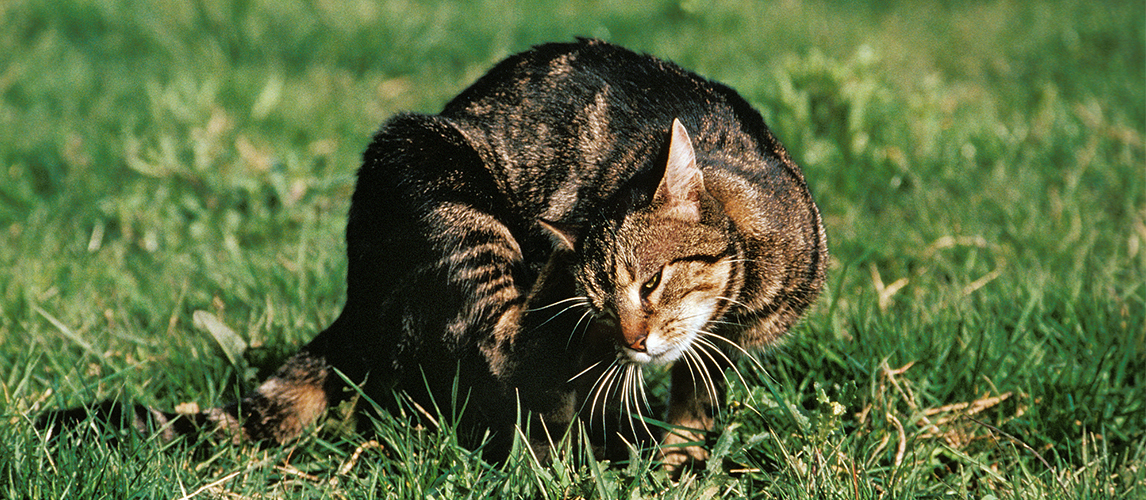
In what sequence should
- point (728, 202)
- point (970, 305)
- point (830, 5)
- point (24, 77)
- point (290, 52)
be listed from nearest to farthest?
point (728, 202)
point (970, 305)
point (24, 77)
point (290, 52)
point (830, 5)

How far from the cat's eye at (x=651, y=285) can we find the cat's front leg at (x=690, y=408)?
0.31 meters

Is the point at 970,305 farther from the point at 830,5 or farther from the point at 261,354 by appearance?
the point at 830,5

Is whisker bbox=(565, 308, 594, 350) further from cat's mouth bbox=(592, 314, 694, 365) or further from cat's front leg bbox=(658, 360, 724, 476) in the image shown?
cat's front leg bbox=(658, 360, 724, 476)

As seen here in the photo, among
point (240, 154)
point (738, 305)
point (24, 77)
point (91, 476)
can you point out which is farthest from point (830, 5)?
point (91, 476)

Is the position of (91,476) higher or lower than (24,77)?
lower

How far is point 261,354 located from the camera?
2.62 metres

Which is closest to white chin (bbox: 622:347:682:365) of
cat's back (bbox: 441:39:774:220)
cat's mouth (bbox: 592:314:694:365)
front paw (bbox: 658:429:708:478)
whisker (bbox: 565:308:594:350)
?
cat's mouth (bbox: 592:314:694:365)

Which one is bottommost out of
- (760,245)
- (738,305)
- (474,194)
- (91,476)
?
(91,476)

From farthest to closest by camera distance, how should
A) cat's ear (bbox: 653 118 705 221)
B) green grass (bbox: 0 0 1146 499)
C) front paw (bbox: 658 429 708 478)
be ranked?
front paw (bbox: 658 429 708 478)
green grass (bbox: 0 0 1146 499)
cat's ear (bbox: 653 118 705 221)

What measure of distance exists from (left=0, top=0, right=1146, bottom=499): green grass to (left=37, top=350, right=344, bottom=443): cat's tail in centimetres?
6

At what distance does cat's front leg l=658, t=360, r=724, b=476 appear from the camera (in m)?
2.29

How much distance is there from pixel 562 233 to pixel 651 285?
24 centimetres

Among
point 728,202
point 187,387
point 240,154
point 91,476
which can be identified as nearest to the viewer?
point 91,476

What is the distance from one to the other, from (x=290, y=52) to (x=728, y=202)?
365 cm
